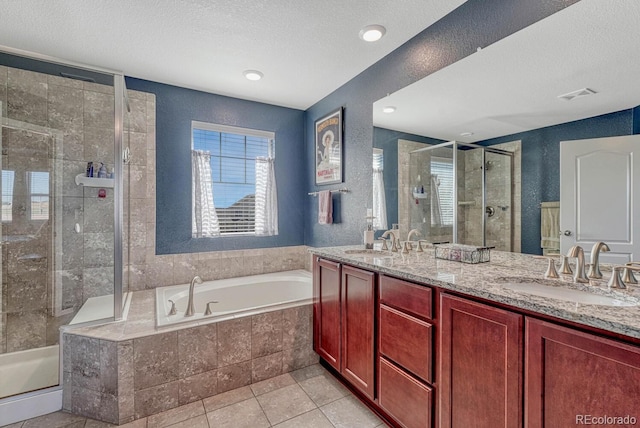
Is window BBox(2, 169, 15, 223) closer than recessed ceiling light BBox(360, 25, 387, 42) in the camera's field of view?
No

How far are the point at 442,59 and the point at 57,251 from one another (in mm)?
3273

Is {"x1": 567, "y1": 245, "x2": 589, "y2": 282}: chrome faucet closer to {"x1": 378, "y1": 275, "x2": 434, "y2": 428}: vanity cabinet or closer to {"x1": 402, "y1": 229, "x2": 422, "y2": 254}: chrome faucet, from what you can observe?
{"x1": 378, "y1": 275, "x2": 434, "y2": 428}: vanity cabinet

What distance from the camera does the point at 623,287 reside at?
3.62 feet

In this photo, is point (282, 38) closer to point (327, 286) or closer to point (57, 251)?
point (327, 286)

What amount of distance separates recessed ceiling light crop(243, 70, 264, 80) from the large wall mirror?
1146 mm

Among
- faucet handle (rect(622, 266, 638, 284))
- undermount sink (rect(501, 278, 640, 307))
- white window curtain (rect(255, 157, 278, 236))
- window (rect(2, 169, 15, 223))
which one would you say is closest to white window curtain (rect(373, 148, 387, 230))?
undermount sink (rect(501, 278, 640, 307))

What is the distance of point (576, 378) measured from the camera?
0.87 m

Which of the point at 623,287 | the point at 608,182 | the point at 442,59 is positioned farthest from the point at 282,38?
the point at 623,287

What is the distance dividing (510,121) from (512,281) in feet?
2.93

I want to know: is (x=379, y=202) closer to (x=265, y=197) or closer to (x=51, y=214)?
(x=265, y=197)

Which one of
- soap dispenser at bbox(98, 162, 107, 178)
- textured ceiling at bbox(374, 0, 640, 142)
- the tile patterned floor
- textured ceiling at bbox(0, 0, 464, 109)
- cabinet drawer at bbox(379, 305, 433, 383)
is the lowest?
the tile patterned floor

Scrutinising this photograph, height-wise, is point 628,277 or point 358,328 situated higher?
point 628,277

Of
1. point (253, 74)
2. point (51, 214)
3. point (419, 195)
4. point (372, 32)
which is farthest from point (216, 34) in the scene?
point (51, 214)

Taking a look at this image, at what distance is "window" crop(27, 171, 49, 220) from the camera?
233cm
